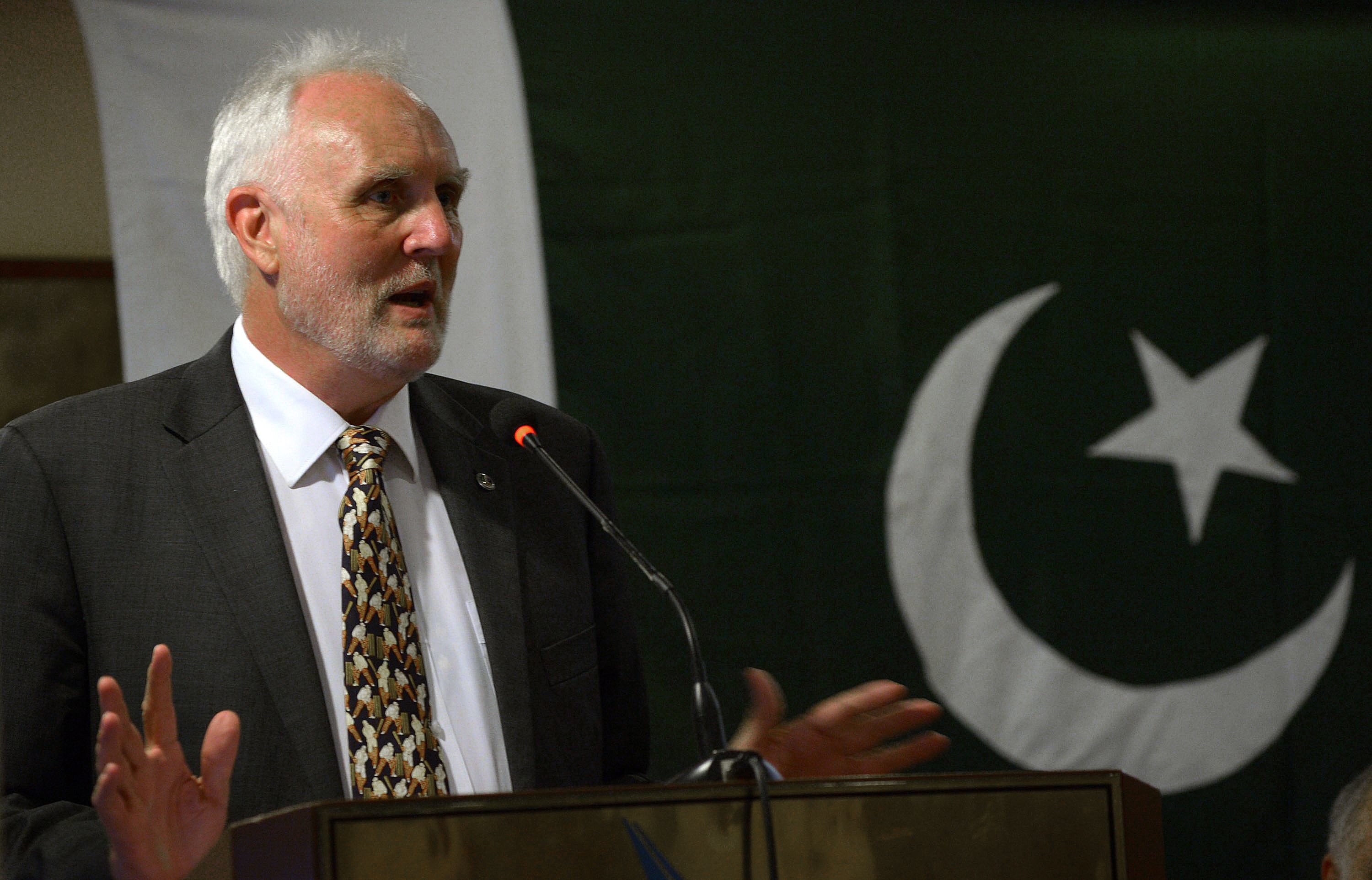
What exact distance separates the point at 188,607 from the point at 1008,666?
70.2 inches

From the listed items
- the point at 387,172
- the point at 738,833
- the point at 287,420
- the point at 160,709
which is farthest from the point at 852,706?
the point at 387,172

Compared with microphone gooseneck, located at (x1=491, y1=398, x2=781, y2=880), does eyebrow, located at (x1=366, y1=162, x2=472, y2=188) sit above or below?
above

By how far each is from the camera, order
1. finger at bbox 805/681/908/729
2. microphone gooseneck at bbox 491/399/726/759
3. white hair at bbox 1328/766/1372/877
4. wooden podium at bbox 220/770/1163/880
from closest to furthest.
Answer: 1. wooden podium at bbox 220/770/1163/880
2. microphone gooseneck at bbox 491/399/726/759
3. finger at bbox 805/681/908/729
4. white hair at bbox 1328/766/1372/877

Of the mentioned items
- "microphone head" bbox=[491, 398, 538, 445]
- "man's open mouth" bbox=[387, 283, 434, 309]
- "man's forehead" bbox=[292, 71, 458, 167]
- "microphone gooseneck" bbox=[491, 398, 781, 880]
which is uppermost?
"man's forehead" bbox=[292, 71, 458, 167]

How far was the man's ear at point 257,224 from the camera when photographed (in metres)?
1.71

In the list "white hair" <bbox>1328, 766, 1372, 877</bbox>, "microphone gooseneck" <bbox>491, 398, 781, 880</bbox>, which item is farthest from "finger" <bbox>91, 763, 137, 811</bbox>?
"white hair" <bbox>1328, 766, 1372, 877</bbox>

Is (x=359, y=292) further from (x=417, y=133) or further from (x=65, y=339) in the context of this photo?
(x=65, y=339)

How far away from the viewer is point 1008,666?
2727 millimetres

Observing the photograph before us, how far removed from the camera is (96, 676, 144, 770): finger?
1.07 m

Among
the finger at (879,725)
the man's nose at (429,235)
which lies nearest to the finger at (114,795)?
the finger at (879,725)

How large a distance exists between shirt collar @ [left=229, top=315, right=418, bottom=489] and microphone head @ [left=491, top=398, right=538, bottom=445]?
12 cm

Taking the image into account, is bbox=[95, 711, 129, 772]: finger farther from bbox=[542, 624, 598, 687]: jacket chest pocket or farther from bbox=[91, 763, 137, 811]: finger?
bbox=[542, 624, 598, 687]: jacket chest pocket

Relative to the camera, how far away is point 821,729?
134 centimetres

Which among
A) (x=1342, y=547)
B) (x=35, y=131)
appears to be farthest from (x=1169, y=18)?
(x=35, y=131)
